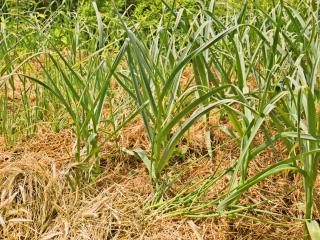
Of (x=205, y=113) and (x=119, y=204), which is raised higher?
(x=205, y=113)

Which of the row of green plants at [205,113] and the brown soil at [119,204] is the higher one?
the row of green plants at [205,113]

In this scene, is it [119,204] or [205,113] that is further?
[119,204]

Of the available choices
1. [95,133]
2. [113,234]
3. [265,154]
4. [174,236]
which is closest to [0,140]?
[95,133]

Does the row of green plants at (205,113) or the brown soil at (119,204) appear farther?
the brown soil at (119,204)

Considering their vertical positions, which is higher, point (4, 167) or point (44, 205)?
point (4, 167)

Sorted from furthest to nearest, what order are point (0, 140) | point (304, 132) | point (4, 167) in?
1. point (0, 140)
2. point (4, 167)
3. point (304, 132)

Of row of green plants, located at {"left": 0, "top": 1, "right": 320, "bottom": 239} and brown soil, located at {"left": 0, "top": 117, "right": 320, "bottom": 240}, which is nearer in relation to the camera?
row of green plants, located at {"left": 0, "top": 1, "right": 320, "bottom": 239}

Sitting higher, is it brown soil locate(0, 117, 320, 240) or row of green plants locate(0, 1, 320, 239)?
row of green plants locate(0, 1, 320, 239)

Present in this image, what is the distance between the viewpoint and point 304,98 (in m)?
1.53

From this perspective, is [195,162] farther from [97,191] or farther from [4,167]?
[4,167]

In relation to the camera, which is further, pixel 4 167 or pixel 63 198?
pixel 4 167

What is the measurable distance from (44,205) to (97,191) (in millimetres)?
185

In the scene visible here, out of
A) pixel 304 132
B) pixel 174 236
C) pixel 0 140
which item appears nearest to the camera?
pixel 304 132

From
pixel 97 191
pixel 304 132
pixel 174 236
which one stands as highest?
pixel 304 132
